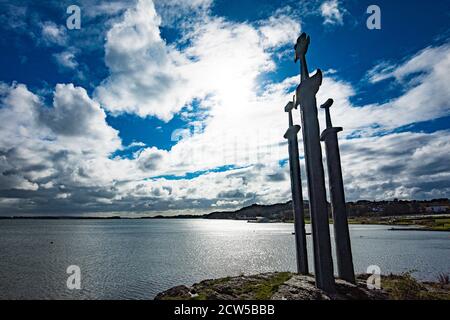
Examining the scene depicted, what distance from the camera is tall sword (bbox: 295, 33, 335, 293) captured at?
1265 centimetres

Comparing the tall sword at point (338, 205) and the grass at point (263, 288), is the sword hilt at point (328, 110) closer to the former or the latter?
the tall sword at point (338, 205)

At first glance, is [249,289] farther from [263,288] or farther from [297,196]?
[297,196]

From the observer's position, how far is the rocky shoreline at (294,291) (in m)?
12.7

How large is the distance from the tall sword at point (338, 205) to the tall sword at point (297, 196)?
193 centimetres

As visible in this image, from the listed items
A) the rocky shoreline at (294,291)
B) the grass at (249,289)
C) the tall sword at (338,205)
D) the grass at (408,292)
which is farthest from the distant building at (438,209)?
the tall sword at (338,205)

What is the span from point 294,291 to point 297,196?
531cm

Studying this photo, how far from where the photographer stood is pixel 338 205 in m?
15.1

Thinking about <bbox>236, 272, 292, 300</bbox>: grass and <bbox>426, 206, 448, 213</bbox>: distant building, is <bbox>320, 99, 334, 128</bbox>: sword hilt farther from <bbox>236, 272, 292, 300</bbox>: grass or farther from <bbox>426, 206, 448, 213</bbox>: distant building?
<bbox>426, 206, 448, 213</bbox>: distant building

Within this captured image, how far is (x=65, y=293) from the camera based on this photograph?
2631 centimetres

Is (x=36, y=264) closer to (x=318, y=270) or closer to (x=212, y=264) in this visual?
(x=212, y=264)

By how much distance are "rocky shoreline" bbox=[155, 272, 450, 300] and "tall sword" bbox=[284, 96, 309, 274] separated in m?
1.23

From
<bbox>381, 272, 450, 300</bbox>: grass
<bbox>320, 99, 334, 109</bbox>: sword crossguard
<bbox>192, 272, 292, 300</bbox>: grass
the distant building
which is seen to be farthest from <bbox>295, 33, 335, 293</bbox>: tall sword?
the distant building

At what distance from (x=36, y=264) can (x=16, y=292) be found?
695 inches
